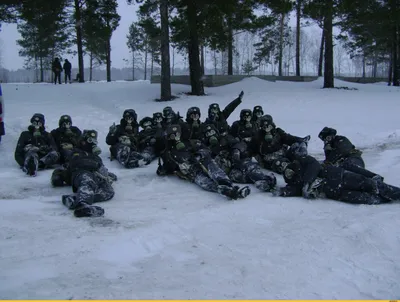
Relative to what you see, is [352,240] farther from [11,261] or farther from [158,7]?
[158,7]

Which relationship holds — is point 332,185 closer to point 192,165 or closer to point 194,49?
point 192,165

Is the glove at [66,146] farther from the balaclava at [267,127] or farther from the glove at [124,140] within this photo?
the balaclava at [267,127]

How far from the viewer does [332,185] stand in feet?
18.4

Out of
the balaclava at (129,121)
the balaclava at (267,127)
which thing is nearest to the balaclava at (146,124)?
the balaclava at (129,121)

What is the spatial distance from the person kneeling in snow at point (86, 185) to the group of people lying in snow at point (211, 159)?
1 cm

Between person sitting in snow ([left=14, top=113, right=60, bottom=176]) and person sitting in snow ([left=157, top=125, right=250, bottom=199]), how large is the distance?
2500 mm

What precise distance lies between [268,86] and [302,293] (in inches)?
691

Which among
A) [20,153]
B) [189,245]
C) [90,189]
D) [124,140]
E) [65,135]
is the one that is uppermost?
[65,135]

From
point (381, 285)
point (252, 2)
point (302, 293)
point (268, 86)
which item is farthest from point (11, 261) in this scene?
point (268, 86)

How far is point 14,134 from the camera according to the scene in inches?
433

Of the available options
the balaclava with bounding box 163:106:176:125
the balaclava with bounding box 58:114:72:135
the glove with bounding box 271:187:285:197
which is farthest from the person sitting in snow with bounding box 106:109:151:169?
the glove with bounding box 271:187:285:197

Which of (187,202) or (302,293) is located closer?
(302,293)

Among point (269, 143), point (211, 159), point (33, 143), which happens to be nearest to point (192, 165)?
point (211, 159)

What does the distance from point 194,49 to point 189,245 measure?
14.1 meters
